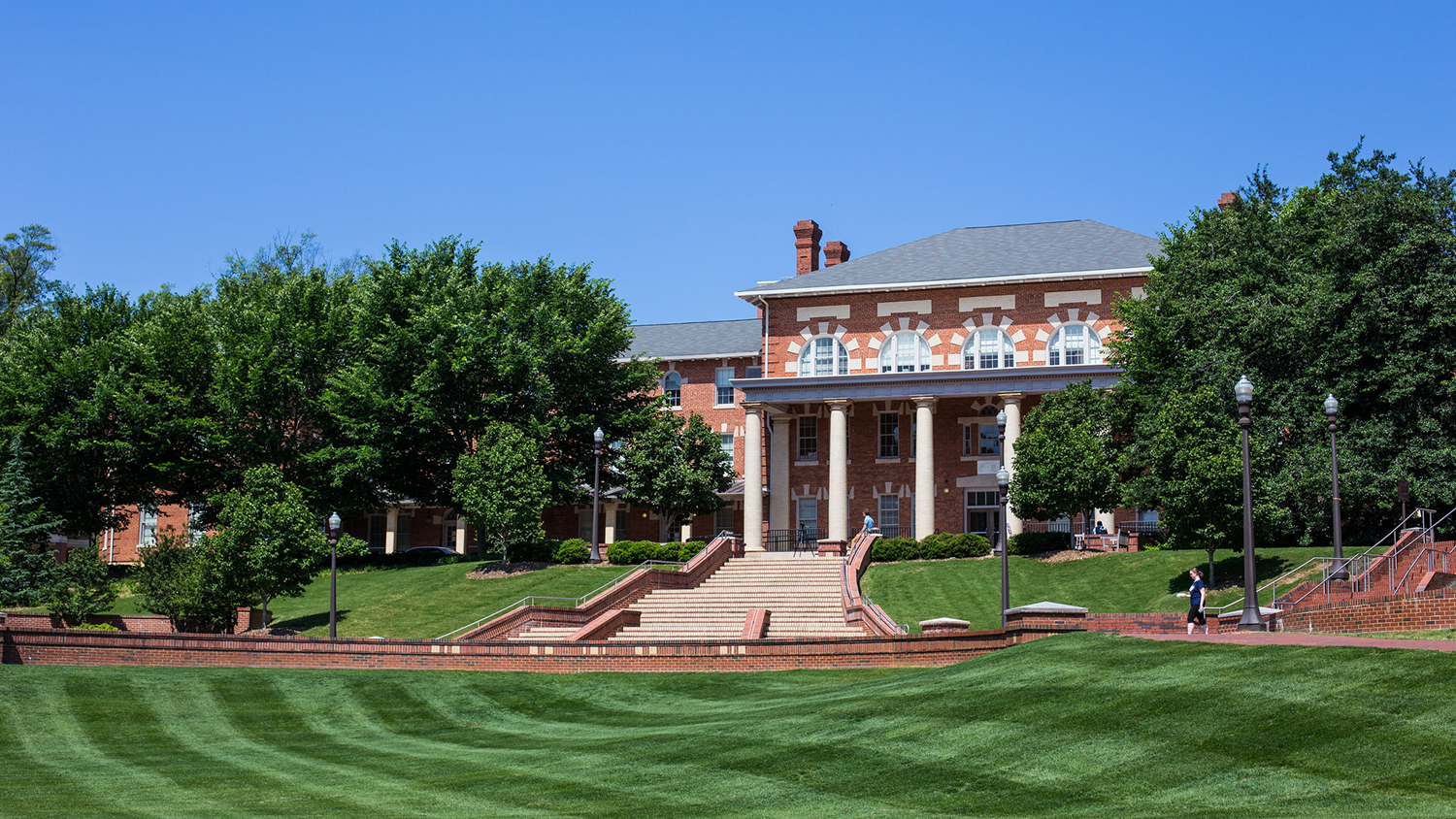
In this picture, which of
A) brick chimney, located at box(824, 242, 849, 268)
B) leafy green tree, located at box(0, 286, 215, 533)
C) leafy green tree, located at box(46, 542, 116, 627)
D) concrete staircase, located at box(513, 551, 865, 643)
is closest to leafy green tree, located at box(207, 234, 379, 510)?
leafy green tree, located at box(0, 286, 215, 533)

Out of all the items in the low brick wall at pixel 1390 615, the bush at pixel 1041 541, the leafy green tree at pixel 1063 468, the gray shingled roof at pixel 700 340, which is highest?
the gray shingled roof at pixel 700 340

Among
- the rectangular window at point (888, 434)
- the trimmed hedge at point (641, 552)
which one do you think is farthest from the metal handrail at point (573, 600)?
the rectangular window at point (888, 434)

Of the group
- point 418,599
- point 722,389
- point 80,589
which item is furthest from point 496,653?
point 722,389

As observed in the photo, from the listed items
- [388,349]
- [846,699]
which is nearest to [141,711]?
[846,699]

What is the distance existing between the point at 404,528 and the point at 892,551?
29941 mm

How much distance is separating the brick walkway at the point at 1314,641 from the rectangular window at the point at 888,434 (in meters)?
34.0

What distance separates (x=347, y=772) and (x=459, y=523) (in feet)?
157

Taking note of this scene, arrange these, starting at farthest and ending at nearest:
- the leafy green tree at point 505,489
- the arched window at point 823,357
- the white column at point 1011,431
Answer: the arched window at point 823,357 → the white column at point 1011,431 → the leafy green tree at point 505,489

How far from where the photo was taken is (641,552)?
4644 cm

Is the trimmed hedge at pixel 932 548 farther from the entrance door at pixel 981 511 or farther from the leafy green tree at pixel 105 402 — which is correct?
the leafy green tree at pixel 105 402

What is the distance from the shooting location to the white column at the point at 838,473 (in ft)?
162

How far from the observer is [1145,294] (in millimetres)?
44938

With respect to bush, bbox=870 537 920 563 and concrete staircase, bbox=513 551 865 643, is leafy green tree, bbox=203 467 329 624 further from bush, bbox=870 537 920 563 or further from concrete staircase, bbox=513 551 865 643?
bush, bbox=870 537 920 563

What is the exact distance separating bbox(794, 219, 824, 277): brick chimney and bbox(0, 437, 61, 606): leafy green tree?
33.6m
